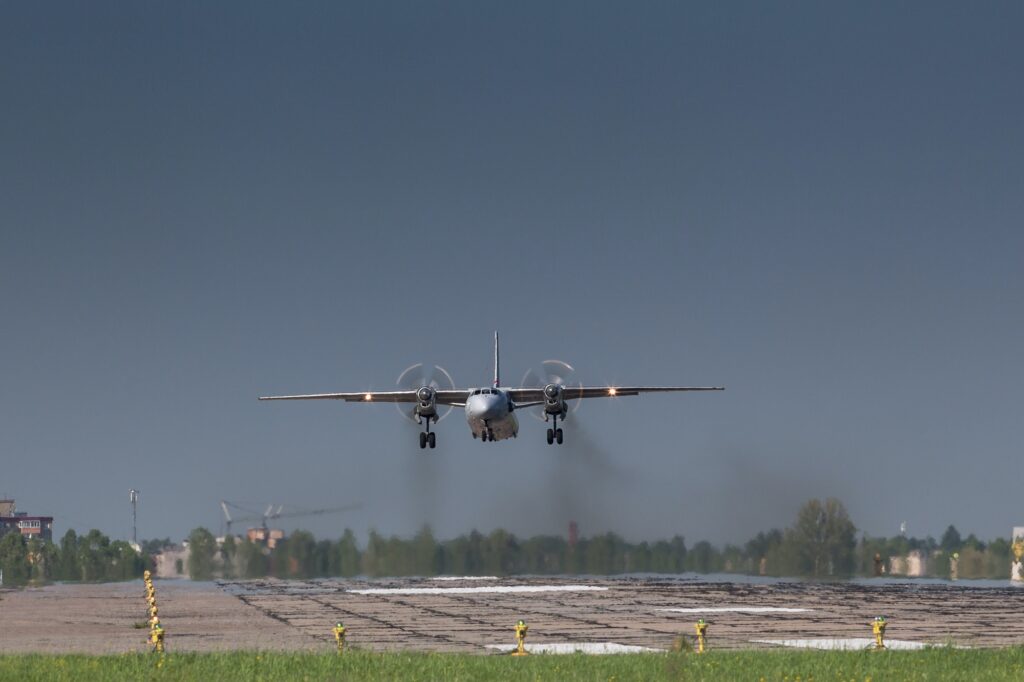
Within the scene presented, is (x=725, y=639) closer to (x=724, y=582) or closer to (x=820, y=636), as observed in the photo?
(x=820, y=636)

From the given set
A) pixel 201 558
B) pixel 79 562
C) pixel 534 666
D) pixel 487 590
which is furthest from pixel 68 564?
pixel 534 666

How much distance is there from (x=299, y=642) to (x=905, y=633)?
29121 millimetres

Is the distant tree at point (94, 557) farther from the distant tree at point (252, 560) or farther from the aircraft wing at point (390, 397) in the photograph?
the aircraft wing at point (390, 397)

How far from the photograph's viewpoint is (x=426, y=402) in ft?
286

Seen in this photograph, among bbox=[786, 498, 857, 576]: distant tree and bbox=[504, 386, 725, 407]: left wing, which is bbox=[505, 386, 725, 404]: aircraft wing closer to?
bbox=[504, 386, 725, 407]: left wing

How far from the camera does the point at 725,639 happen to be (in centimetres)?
6462

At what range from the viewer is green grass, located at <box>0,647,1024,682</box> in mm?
45781

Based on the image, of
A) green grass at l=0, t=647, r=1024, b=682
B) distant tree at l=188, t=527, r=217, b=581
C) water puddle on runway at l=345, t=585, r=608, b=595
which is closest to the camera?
green grass at l=0, t=647, r=1024, b=682

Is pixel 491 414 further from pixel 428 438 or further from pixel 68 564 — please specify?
pixel 68 564

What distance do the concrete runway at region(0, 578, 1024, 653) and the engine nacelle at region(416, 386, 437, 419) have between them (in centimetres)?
1218

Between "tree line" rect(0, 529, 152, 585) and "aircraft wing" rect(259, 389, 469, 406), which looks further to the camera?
"tree line" rect(0, 529, 152, 585)

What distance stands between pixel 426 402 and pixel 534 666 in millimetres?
39315

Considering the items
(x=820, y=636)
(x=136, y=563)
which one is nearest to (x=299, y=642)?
(x=820, y=636)

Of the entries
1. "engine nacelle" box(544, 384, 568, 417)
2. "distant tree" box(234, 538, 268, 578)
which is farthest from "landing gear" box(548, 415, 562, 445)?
"distant tree" box(234, 538, 268, 578)
